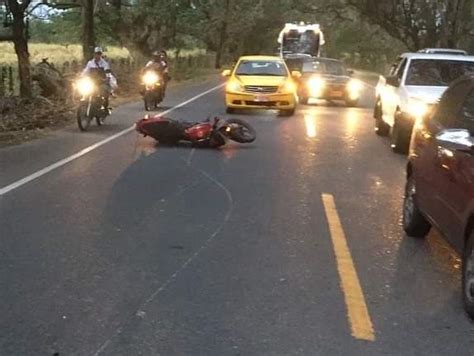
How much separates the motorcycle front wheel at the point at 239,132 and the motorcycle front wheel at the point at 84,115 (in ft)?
11.5

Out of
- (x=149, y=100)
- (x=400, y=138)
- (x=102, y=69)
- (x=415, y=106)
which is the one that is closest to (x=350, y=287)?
(x=415, y=106)

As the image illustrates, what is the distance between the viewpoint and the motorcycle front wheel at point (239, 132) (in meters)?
14.6

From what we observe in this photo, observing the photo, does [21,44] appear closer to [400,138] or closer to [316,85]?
[400,138]

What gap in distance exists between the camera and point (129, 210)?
892cm

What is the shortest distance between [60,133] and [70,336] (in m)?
11.9

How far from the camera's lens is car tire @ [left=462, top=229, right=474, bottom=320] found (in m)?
5.65

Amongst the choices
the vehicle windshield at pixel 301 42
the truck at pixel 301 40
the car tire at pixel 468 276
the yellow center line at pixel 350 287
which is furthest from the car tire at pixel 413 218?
the vehicle windshield at pixel 301 42

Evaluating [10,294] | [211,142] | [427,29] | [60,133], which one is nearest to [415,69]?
[211,142]

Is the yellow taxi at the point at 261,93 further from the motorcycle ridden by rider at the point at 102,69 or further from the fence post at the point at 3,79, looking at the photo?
the fence post at the point at 3,79

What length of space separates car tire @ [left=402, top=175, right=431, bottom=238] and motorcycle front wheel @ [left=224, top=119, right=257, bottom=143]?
6541 millimetres

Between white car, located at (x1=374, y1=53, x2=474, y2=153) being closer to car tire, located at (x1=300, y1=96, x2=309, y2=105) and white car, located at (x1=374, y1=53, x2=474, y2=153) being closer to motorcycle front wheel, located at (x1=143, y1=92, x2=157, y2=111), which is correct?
motorcycle front wheel, located at (x1=143, y1=92, x2=157, y2=111)

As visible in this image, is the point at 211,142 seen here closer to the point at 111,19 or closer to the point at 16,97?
the point at 16,97

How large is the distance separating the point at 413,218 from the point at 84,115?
10.1 metres

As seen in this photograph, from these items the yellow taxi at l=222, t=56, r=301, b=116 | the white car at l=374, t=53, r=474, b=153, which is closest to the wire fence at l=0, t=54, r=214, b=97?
the yellow taxi at l=222, t=56, r=301, b=116
